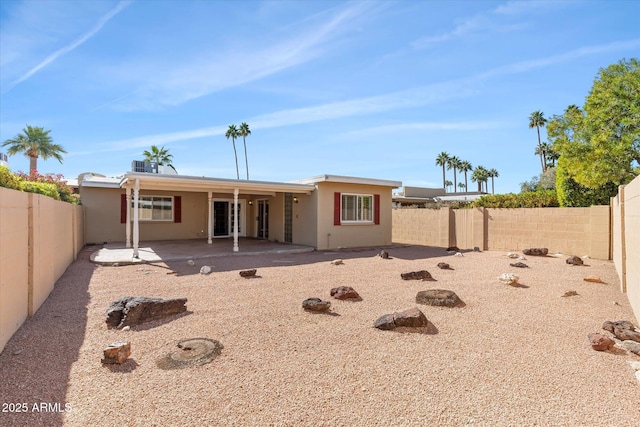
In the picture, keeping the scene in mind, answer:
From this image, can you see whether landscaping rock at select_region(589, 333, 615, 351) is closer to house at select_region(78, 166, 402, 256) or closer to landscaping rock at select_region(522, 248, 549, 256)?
landscaping rock at select_region(522, 248, 549, 256)

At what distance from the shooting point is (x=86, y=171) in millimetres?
14859

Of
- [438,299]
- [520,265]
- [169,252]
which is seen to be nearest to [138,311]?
[438,299]

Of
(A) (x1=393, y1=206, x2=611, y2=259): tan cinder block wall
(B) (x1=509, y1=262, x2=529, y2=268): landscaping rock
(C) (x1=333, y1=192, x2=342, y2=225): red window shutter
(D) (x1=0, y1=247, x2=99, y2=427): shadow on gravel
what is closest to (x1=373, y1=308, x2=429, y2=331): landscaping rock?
(D) (x1=0, y1=247, x2=99, y2=427): shadow on gravel

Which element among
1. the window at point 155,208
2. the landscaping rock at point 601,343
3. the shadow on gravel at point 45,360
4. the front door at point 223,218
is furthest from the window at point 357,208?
the landscaping rock at point 601,343

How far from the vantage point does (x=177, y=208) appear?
15.3 metres

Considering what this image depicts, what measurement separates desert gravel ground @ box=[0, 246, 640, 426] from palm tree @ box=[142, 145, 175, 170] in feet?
91.3

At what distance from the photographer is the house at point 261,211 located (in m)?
12.9

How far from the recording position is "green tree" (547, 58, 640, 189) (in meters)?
10.6

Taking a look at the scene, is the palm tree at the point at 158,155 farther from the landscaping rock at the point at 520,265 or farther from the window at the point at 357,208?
the landscaping rock at the point at 520,265

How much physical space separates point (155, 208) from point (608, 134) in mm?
16509

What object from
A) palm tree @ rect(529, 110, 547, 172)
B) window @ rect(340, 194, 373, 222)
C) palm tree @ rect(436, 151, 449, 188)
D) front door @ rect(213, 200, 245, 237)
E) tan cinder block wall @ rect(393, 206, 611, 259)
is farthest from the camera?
palm tree @ rect(436, 151, 449, 188)

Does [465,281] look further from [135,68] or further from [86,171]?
[86,171]

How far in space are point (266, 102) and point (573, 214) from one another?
36.3 ft

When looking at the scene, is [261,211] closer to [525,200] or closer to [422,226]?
[422,226]
